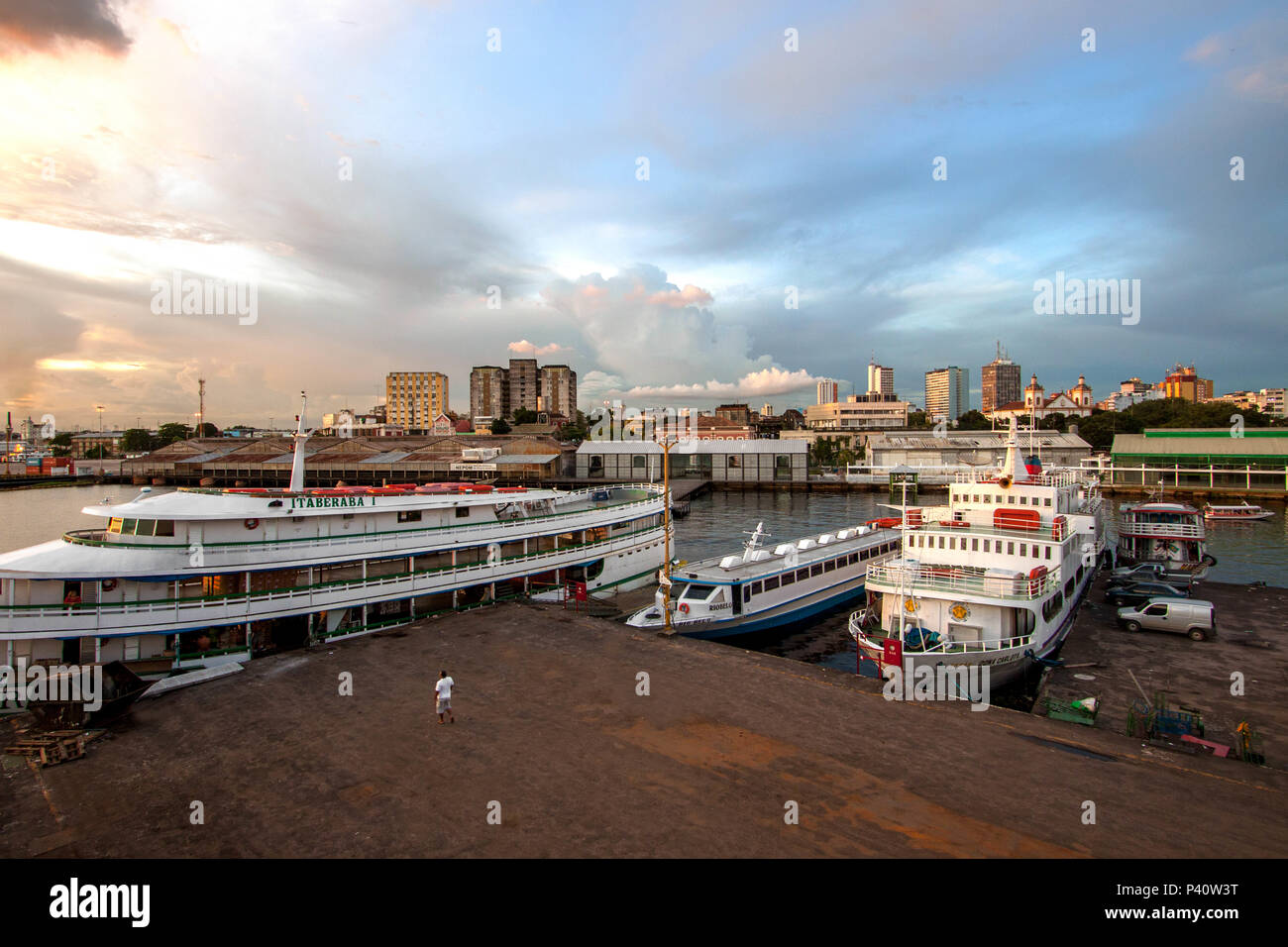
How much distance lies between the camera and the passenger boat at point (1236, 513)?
63.4 meters

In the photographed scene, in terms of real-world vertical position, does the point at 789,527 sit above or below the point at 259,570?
below

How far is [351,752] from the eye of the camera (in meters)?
12.3

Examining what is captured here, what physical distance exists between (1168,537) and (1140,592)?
12063mm

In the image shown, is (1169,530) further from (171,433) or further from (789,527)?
(171,433)

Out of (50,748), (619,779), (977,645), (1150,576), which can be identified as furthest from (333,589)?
(1150,576)

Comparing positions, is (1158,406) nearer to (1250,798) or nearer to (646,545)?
(646,545)

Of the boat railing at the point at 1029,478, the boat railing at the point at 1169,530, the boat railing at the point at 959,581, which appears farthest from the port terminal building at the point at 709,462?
the boat railing at the point at 959,581

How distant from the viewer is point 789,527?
61500 mm

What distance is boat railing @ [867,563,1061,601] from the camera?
66.5 feet

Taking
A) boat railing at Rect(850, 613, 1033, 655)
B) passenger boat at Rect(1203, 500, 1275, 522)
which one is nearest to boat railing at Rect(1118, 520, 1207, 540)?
boat railing at Rect(850, 613, 1033, 655)

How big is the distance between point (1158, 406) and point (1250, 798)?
531 feet

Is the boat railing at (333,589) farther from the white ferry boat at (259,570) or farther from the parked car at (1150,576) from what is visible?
the parked car at (1150,576)

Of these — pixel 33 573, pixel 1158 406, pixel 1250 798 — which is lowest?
pixel 1250 798
